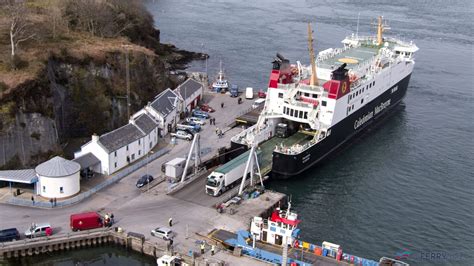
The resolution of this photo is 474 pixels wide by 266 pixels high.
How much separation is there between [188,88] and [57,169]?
3332cm

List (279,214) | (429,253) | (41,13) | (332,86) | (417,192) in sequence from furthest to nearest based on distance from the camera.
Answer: (41,13)
(332,86)
(417,192)
(429,253)
(279,214)

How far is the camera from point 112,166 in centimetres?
6259

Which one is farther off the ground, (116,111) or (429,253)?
(116,111)

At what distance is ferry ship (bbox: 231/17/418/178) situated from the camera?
6988cm

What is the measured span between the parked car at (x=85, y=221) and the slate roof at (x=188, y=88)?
34.4 m

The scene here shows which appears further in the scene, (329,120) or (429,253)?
(329,120)

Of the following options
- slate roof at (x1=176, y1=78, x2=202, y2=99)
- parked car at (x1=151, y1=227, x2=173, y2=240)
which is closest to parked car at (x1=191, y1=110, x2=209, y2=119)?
slate roof at (x1=176, y1=78, x2=202, y2=99)

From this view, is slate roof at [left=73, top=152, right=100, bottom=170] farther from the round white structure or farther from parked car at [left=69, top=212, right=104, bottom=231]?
parked car at [left=69, top=212, right=104, bottom=231]

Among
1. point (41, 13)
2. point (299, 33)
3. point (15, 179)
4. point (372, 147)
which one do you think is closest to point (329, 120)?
point (372, 147)

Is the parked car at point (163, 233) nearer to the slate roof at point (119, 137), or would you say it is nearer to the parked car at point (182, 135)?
the slate roof at point (119, 137)

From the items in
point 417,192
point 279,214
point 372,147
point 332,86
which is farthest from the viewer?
point 372,147

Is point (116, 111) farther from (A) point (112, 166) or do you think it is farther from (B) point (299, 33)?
(B) point (299, 33)

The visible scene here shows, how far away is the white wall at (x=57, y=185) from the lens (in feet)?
184

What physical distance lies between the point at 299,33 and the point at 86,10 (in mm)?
68046
